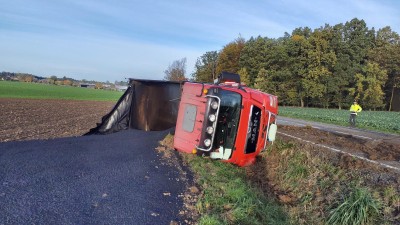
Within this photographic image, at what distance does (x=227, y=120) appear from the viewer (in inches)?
299

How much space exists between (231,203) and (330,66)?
56.5 m

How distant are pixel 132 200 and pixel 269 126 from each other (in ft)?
16.9

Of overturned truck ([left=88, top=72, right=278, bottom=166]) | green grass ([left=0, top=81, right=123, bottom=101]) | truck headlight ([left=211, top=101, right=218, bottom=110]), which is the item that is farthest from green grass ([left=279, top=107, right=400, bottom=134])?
green grass ([left=0, top=81, right=123, bottom=101])

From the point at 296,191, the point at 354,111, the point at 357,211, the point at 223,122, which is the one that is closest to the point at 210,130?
the point at 223,122

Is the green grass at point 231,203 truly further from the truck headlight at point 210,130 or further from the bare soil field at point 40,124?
the bare soil field at point 40,124

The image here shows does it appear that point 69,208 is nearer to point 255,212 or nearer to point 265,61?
point 255,212

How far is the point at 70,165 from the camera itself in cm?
644

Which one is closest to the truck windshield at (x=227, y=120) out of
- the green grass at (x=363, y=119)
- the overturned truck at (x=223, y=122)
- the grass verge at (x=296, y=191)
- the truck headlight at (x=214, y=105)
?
the overturned truck at (x=223, y=122)

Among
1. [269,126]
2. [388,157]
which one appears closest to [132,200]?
[269,126]

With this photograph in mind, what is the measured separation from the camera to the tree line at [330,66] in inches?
2194

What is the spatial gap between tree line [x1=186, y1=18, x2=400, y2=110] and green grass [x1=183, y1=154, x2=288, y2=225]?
49.4 meters

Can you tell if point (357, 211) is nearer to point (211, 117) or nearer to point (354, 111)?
point (211, 117)

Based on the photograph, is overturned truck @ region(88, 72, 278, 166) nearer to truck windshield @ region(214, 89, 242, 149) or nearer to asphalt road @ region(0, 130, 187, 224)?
truck windshield @ region(214, 89, 242, 149)

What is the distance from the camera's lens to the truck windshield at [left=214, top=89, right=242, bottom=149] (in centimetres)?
753
